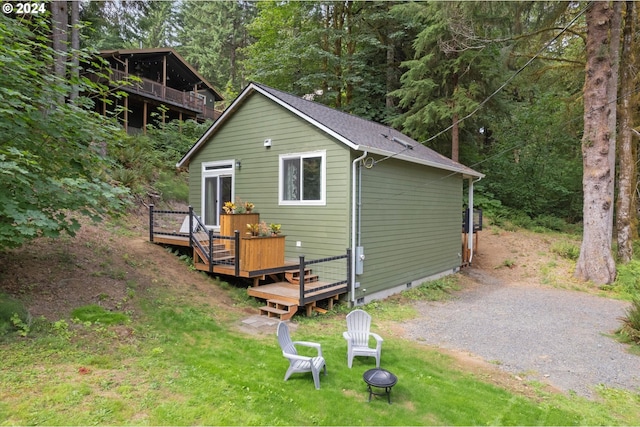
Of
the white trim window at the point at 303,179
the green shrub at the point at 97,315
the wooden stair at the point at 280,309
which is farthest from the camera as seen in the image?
the white trim window at the point at 303,179

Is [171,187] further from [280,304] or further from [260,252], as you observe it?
[280,304]

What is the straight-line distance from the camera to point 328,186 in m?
7.79

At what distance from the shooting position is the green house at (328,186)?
25.0 feet

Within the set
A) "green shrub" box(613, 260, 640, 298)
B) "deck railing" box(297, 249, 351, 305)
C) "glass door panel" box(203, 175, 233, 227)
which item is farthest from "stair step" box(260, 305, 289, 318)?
"green shrub" box(613, 260, 640, 298)

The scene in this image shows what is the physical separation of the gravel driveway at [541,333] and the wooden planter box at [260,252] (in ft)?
9.90

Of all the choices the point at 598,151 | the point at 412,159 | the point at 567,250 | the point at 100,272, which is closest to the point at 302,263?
the point at 100,272

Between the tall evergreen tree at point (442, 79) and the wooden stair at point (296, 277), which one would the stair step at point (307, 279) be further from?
the tall evergreen tree at point (442, 79)

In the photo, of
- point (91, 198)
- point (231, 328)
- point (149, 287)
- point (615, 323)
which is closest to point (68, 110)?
point (91, 198)

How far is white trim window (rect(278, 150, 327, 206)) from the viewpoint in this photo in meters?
7.94

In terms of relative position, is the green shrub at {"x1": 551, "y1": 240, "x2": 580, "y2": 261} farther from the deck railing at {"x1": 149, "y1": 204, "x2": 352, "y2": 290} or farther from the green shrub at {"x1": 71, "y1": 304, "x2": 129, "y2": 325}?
the green shrub at {"x1": 71, "y1": 304, "x2": 129, "y2": 325}

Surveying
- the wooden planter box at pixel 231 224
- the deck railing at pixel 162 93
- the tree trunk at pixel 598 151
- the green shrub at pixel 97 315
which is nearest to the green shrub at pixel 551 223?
the tree trunk at pixel 598 151

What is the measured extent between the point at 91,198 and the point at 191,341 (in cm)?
232

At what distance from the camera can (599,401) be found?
13.1 feet

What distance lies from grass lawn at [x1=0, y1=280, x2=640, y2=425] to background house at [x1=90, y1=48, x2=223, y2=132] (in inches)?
657
